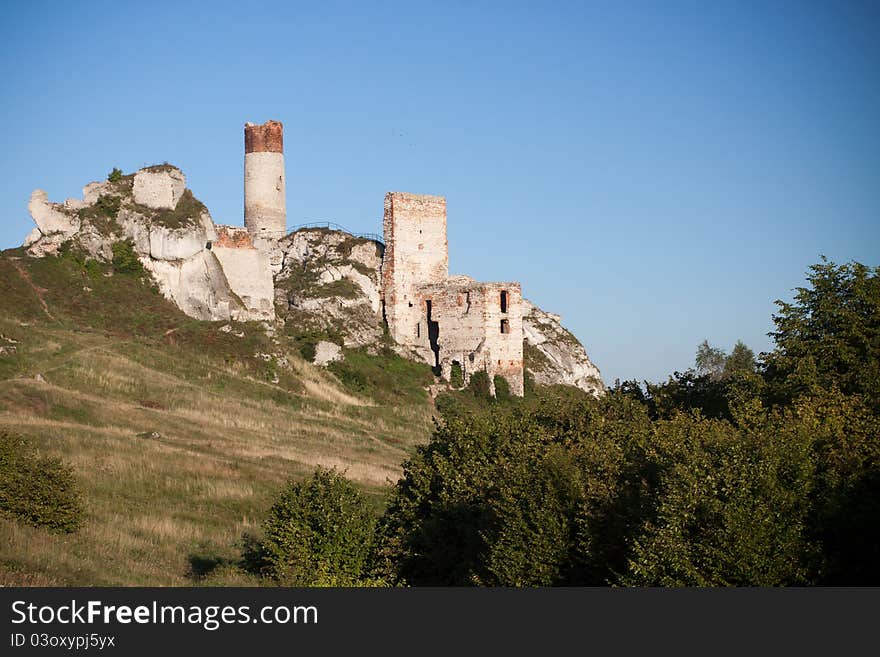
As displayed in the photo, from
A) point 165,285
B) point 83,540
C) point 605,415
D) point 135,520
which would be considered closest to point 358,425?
point 165,285

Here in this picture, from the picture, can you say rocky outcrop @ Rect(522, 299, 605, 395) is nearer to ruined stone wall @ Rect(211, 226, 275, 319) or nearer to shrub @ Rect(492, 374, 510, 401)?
shrub @ Rect(492, 374, 510, 401)

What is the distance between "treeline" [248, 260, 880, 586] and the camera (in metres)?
23.4

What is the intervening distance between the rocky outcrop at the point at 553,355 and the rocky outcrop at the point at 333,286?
10.4 m

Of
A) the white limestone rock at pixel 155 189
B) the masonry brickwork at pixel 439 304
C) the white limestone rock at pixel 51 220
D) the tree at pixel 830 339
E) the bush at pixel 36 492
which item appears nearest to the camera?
the bush at pixel 36 492

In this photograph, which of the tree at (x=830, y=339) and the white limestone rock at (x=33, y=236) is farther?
the white limestone rock at (x=33, y=236)

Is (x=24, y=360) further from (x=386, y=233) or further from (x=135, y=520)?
(x=386, y=233)

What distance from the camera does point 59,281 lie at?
183 ft

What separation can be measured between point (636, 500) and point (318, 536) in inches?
300

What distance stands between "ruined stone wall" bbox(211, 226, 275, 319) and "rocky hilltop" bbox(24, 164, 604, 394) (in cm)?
5

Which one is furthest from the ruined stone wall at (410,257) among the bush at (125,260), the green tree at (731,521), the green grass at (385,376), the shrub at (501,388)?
the green tree at (731,521)

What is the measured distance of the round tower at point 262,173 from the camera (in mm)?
66625

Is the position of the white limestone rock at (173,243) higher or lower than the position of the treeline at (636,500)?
higher

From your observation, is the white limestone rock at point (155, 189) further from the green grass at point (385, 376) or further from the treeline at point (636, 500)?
the treeline at point (636, 500)

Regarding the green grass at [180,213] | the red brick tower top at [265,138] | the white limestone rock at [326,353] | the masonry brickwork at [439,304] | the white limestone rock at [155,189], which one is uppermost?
the red brick tower top at [265,138]
